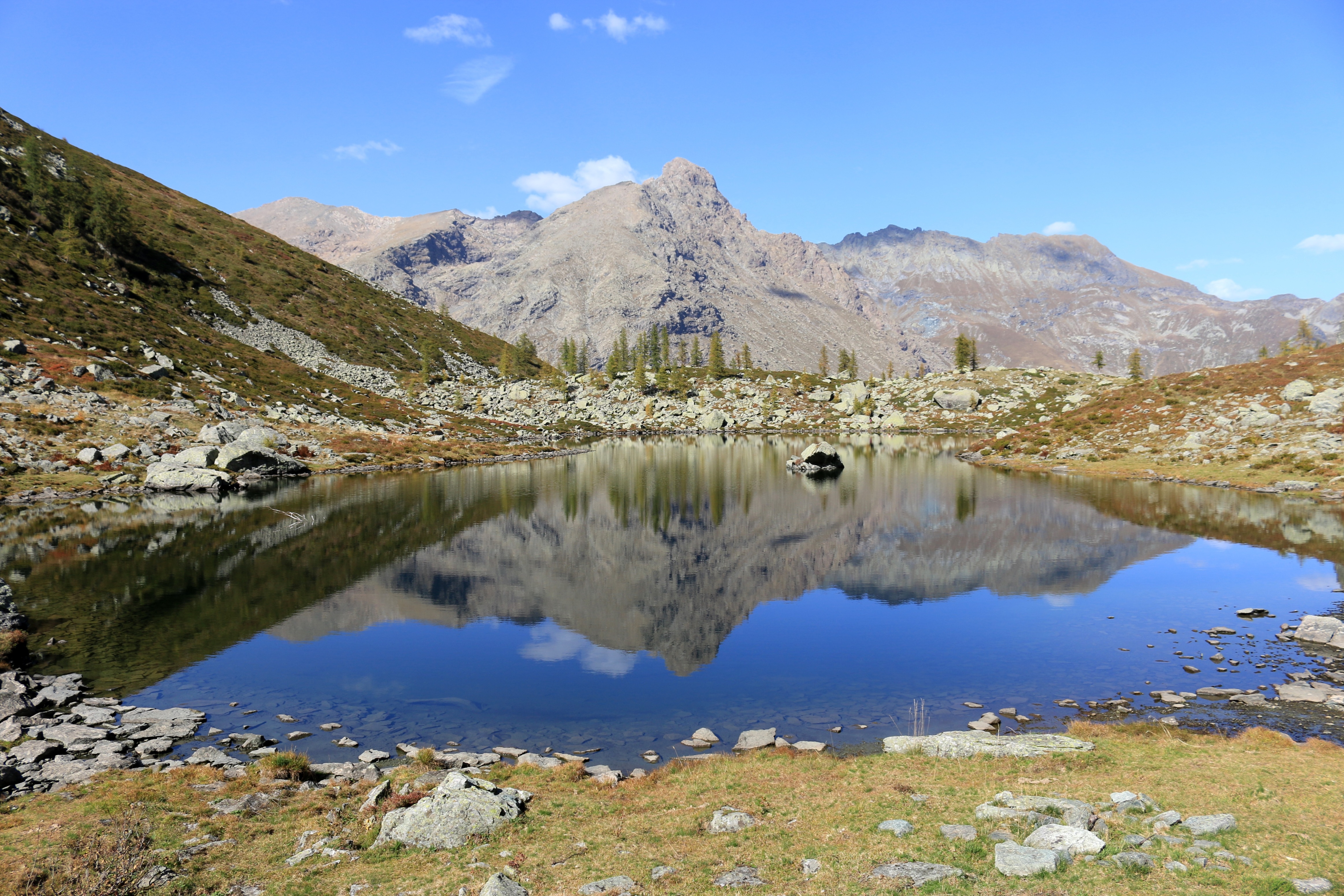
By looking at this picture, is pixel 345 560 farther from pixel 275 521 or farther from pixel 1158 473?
pixel 1158 473

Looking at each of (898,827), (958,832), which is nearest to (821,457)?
(898,827)

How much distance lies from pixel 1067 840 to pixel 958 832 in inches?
89.1

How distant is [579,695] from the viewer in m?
30.2

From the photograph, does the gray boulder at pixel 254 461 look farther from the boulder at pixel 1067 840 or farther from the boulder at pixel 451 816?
the boulder at pixel 1067 840

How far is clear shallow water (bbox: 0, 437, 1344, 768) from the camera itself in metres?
28.7

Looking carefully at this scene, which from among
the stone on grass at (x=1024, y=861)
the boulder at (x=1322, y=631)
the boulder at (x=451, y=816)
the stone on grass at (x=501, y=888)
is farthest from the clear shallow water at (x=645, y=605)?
the stone on grass at (x=1024, y=861)

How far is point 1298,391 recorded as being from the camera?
3649 inches

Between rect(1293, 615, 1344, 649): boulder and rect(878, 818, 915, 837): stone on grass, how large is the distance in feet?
99.2

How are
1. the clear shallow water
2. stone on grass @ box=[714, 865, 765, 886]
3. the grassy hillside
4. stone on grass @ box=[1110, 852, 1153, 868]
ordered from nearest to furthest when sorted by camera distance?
stone on grass @ box=[1110, 852, 1153, 868]
stone on grass @ box=[714, 865, 765, 886]
the clear shallow water
the grassy hillside

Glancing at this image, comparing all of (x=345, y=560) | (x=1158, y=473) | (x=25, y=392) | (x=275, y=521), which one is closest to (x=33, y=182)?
(x=25, y=392)

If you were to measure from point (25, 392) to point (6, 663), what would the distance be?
261 ft

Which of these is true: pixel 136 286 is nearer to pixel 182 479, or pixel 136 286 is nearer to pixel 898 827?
pixel 182 479

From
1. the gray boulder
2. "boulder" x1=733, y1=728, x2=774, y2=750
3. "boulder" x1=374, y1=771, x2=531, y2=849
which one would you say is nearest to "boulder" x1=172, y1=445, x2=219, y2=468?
the gray boulder

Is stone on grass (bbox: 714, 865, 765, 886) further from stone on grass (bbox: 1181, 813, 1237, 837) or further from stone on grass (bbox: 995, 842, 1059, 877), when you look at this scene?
stone on grass (bbox: 1181, 813, 1237, 837)
